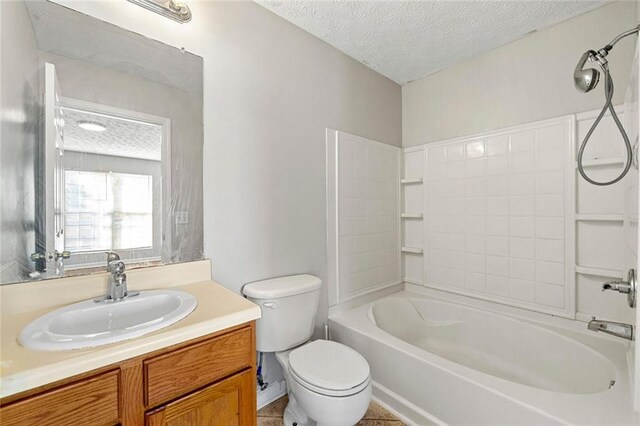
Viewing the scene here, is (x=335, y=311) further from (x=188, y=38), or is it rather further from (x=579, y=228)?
(x=188, y=38)

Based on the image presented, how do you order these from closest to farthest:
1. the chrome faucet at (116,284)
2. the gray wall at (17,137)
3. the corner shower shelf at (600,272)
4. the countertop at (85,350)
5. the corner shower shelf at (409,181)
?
1. the countertop at (85,350)
2. the gray wall at (17,137)
3. the chrome faucet at (116,284)
4. the corner shower shelf at (600,272)
5. the corner shower shelf at (409,181)

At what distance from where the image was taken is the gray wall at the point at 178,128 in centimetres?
122

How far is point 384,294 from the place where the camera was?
2.45 metres

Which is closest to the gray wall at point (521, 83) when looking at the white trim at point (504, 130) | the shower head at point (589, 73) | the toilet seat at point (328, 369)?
the white trim at point (504, 130)

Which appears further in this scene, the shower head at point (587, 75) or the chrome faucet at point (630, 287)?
the shower head at point (587, 75)

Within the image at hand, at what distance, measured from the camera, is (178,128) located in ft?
4.54

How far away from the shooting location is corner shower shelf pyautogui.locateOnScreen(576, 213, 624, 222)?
5.22ft

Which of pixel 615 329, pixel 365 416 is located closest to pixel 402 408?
pixel 365 416

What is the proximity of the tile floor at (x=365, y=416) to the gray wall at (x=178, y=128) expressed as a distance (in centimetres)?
101

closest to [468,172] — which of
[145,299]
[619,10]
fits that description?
[619,10]

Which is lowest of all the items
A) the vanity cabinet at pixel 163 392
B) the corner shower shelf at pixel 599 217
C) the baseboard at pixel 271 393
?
the baseboard at pixel 271 393

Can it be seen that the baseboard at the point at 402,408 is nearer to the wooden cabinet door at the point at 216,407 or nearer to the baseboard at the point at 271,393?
the baseboard at the point at 271,393

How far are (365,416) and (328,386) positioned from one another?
60cm

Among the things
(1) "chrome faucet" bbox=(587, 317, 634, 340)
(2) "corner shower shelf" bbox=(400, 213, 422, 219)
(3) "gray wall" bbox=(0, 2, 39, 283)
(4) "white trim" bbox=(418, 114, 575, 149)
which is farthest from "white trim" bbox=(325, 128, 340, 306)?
(3) "gray wall" bbox=(0, 2, 39, 283)
